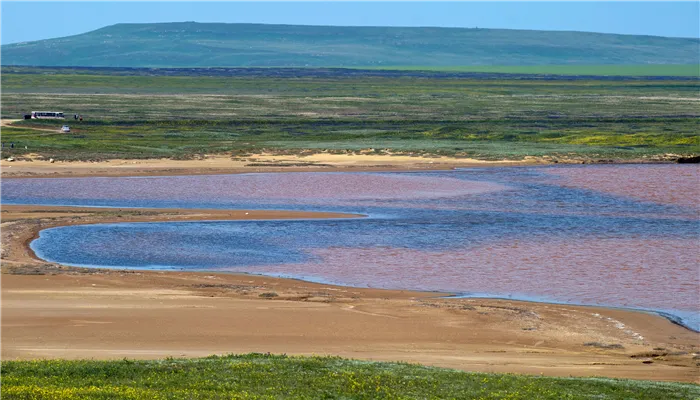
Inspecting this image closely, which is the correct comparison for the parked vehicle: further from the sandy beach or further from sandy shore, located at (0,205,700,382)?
sandy shore, located at (0,205,700,382)

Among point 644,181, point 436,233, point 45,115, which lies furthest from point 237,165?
point 45,115

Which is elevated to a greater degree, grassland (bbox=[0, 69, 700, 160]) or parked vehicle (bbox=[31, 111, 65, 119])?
parked vehicle (bbox=[31, 111, 65, 119])

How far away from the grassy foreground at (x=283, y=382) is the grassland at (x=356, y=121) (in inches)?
1548

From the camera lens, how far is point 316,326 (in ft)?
67.3

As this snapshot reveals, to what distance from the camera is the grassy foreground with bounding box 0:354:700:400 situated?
44.7 feet

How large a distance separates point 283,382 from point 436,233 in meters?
19.2

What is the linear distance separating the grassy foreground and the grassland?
39.3 m

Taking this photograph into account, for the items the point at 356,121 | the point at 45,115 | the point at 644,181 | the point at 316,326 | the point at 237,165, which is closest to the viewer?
the point at 316,326

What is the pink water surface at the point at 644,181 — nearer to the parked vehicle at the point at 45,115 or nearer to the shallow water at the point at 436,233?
the shallow water at the point at 436,233

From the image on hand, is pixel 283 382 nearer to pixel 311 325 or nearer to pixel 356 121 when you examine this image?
pixel 311 325

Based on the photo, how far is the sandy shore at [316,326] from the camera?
18250mm

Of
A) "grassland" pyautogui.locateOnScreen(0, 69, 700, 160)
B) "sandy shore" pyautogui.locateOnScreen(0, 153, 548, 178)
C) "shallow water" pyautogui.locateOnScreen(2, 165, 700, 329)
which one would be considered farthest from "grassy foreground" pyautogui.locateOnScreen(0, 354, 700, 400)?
"grassland" pyautogui.locateOnScreen(0, 69, 700, 160)

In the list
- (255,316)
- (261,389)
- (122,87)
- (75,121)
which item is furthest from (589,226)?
(122,87)

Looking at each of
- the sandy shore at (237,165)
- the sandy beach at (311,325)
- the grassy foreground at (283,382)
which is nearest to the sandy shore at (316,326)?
the sandy beach at (311,325)
